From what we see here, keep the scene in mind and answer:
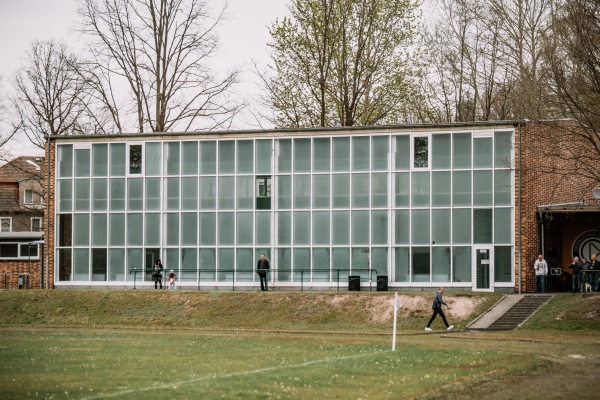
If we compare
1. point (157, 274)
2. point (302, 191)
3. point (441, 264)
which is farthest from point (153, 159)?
point (441, 264)

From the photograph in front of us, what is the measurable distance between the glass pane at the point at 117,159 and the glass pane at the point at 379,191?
12397 millimetres

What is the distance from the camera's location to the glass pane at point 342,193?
46750 millimetres

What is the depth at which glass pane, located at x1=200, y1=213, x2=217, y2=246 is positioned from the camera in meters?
48.1

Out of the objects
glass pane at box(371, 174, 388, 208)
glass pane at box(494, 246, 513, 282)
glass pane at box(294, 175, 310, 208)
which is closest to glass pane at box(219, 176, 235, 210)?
glass pane at box(294, 175, 310, 208)

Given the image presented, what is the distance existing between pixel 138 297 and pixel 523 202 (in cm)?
1758

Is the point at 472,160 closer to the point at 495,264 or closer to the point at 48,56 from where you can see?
the point at 495,264

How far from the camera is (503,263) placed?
147 ft

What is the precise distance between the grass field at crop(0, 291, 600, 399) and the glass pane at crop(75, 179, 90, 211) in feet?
16.8

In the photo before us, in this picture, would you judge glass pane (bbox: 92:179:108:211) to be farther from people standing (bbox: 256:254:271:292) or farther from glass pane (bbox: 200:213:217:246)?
people standing (bbox: 256:254:271:292)

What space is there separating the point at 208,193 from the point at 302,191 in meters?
4.64

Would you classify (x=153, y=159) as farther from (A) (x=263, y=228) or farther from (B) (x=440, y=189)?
(B) (x=440, y=189)

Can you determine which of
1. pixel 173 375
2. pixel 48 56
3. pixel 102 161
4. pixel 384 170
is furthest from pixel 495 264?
pixel 48 56

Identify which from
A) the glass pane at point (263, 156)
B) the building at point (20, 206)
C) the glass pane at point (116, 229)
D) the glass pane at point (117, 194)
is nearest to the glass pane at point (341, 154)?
the glass pane at point (263, 156)

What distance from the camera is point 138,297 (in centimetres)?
4497
